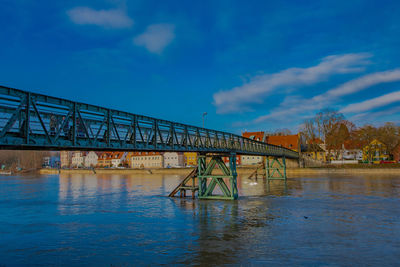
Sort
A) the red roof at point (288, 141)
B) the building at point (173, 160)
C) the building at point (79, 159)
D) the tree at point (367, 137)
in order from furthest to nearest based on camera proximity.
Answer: the building at point (79, 159), the building at point (173, 160), the red roof at point (288, 141), the tree at point (367, 137)

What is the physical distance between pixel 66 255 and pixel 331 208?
21.7 meters

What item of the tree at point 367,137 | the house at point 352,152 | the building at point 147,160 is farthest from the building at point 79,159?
the tree at point 367,137

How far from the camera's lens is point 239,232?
1909 cm

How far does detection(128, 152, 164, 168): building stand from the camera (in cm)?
14996

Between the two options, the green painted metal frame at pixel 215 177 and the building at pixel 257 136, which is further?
the building at pixel 257 136

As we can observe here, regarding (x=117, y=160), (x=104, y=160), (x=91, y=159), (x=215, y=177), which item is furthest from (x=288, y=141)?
(x=91, y=159)

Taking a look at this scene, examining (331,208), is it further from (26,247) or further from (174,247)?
(26,247)

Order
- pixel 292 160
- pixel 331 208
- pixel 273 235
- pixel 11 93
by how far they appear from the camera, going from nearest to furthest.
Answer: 1. pixel 11 93
2. pixel 273 235
3. pixel 331 208
4. pixel 292 160

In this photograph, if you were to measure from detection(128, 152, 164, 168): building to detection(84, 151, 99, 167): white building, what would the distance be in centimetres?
3491

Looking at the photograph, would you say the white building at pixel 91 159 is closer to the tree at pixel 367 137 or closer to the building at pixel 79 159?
the building at pixel 79 159

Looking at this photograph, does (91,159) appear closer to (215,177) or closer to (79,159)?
(79,159)

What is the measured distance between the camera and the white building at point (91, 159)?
18339 centimetres

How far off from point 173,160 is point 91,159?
59.9 meters

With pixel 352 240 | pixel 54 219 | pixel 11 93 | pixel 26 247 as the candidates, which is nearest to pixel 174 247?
pixel 26 247
